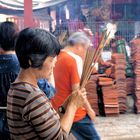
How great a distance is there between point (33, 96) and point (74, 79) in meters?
1.64

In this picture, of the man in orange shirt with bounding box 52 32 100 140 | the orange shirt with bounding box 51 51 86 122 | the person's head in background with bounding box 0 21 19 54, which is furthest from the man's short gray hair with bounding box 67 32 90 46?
the person's head in background with bounding box 0 21 19 54

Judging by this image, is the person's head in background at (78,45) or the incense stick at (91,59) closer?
the incense stick at (91,59)

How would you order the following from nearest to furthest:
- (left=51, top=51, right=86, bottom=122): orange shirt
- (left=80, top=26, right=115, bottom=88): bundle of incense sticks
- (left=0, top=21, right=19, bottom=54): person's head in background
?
1. (left=80, top=26, right=115, bottom=88): bundle of incense sticks
2. (left=0, top=21, right=19, bottom=54): person's head in background
3. (left=51, top=51, right=86, bottom=122): orange shirt

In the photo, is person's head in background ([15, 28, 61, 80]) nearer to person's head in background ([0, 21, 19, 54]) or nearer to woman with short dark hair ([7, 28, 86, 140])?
woman with short dark hair ([7, 28, 86, 140])

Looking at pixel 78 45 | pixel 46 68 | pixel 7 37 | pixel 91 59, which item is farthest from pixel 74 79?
pixel 46 68

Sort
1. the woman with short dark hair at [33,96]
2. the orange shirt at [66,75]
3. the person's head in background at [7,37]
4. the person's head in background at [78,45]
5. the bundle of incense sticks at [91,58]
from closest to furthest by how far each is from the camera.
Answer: the woman with short dark hair at [33,96] < the bundle of incense sticks at [91,58] < the person's head in background at [7,37] < the orange shirt at [66,75] < the person's head in background at [78,45]

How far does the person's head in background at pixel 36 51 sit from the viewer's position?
1734 millimetres

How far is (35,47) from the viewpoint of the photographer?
1732 mm

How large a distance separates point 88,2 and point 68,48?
599 centimetres

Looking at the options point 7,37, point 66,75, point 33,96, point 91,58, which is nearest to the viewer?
point 33,96

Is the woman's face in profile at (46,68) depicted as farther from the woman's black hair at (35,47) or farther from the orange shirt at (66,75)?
the orange shirt at (66,75)

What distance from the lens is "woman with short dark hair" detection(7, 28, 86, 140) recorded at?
1690 millimetres

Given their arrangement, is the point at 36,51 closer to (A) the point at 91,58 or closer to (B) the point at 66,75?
(A) the point at 91,58

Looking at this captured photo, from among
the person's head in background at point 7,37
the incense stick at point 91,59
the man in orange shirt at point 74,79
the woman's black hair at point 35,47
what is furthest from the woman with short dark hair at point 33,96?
the man in orange shirt at point 74,79
